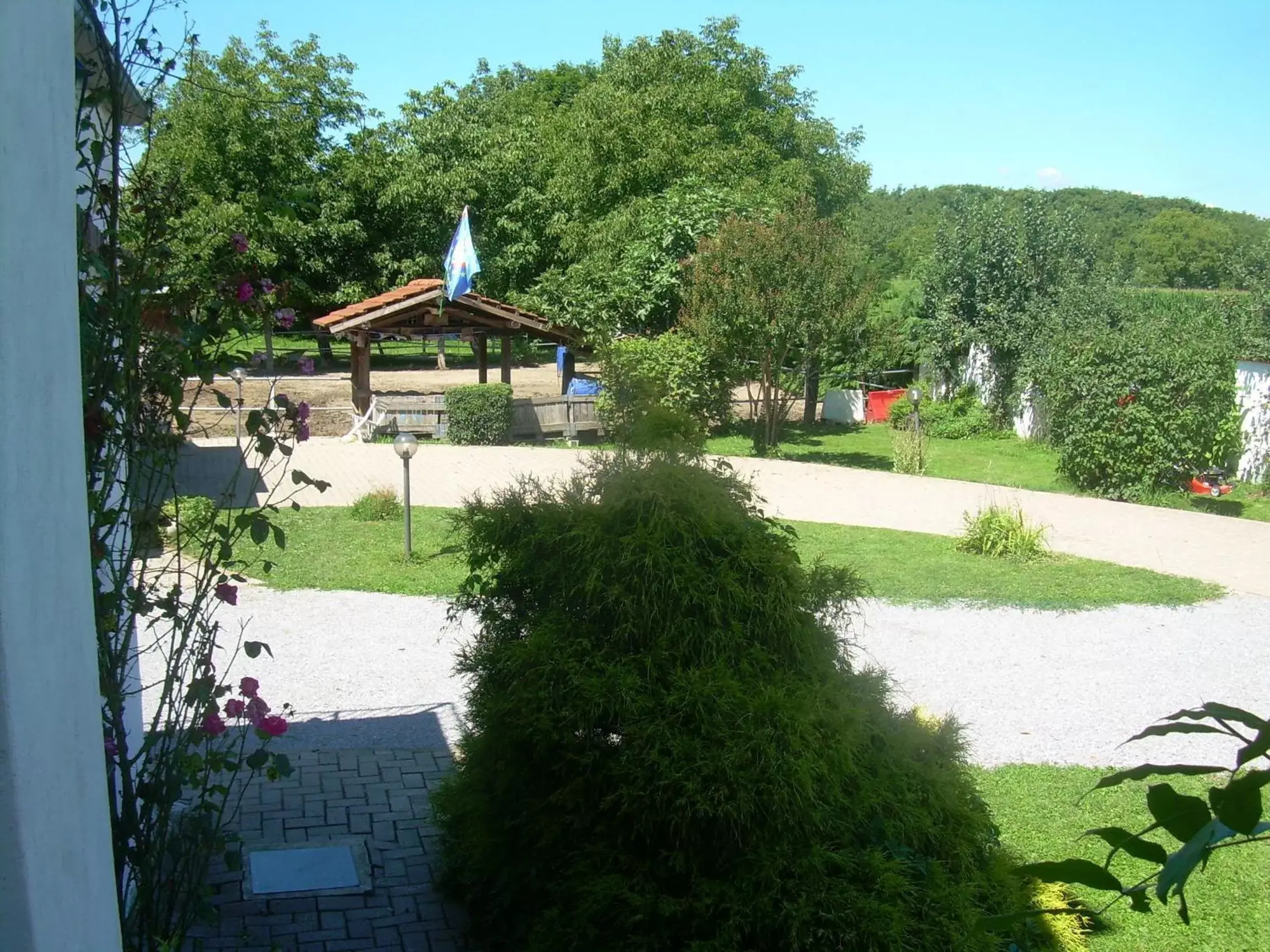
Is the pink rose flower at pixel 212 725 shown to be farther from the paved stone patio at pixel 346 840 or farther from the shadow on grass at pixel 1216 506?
the shadow on grass at pixel 1216 506

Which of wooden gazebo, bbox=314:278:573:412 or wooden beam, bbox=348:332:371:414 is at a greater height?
wooden gazebo, bbox=314:278:573:412

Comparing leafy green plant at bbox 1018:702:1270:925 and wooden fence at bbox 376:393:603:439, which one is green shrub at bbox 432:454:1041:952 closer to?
leafy green plant at bbox 1018:702:1270:925

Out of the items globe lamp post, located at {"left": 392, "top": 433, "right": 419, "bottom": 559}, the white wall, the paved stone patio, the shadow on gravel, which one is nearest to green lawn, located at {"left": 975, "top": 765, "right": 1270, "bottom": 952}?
the paved stone patio

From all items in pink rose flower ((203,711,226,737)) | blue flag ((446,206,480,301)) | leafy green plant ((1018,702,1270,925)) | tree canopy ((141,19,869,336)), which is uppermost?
tree canopy ((141,19,869,336))

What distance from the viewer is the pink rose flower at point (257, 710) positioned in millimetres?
3148

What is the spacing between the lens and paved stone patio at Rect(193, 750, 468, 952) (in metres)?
4.19

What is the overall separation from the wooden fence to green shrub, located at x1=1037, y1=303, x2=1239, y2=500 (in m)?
8.82

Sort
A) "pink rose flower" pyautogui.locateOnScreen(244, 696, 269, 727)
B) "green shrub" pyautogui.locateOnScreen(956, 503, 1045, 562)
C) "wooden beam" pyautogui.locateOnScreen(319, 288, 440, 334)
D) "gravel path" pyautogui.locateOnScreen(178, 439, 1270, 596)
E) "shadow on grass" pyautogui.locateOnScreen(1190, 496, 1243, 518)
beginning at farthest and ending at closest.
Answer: "wooden beam" pyautogui.locateOnScreen(319, 288, 440, 334) < "shadow on grass" pyautogui.locateOnScreen(1190, 496, 1243, 518) < "gravel path" pyautogui.locateOnScreen(178, 439, 1270, 596) < "green shrub" pyautogui.locateOnScreen(956, 503, 1045, 562) < "pink rose flower" pyautogui.locateOnScreen(244, 696, 269, 727)

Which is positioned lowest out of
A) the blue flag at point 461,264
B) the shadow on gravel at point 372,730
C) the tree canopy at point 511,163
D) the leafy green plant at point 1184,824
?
the shadow on gravel at point 372,730

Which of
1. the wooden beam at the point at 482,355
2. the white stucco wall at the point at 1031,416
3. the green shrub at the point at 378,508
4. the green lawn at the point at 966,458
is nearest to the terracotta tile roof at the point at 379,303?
the wooden beam at the point at 482,355

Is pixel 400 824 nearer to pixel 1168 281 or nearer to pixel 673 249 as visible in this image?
pixel 673 249

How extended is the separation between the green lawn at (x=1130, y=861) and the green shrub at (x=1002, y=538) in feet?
18.4

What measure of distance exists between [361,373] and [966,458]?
485 inches

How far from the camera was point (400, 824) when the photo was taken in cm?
534
